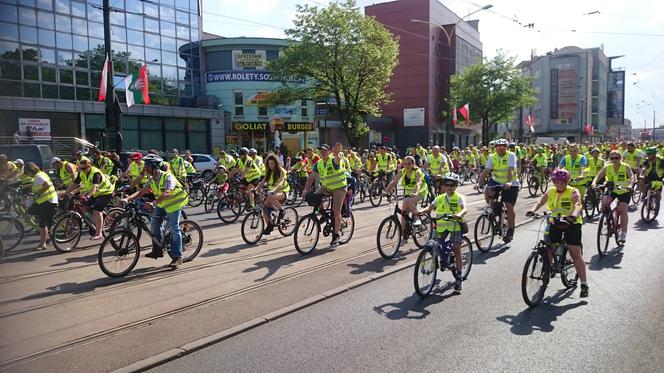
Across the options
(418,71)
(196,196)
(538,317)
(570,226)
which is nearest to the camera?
(538,317)

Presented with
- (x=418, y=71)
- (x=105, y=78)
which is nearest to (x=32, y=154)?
(x=105, y=78)

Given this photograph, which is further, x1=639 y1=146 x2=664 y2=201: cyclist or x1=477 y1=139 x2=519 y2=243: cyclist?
x1=639 y1=146 x2=664 y2=201: cyclist

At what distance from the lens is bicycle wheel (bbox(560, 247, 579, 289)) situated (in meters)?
6.36

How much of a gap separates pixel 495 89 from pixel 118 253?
45.6 m

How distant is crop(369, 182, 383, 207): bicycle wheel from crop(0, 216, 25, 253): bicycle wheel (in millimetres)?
10031

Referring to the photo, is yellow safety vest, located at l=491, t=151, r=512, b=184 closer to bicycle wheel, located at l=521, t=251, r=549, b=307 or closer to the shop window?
bicycle wheel, located at l=521, t=251, r=549, b=307

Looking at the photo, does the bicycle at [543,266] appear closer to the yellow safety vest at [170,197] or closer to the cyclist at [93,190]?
the yellow safety vest at [170,197]

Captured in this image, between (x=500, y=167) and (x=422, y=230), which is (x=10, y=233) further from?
(x=500, y=167)

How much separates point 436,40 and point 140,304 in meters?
51.8

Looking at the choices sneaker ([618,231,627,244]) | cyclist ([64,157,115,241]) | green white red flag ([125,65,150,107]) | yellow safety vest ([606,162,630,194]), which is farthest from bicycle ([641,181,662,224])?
green white red flag ([125,65,150,107])

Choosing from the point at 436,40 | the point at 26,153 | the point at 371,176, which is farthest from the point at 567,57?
the point at 26,153

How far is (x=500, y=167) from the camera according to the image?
32.7ft

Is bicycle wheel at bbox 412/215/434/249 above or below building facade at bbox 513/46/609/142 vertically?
below

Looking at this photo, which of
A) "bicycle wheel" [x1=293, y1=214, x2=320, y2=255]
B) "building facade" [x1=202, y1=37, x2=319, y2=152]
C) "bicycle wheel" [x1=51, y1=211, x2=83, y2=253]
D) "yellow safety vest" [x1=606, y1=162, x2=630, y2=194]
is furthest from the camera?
"building facade" [x1=202, y1=37, x2=319, y2=152]
